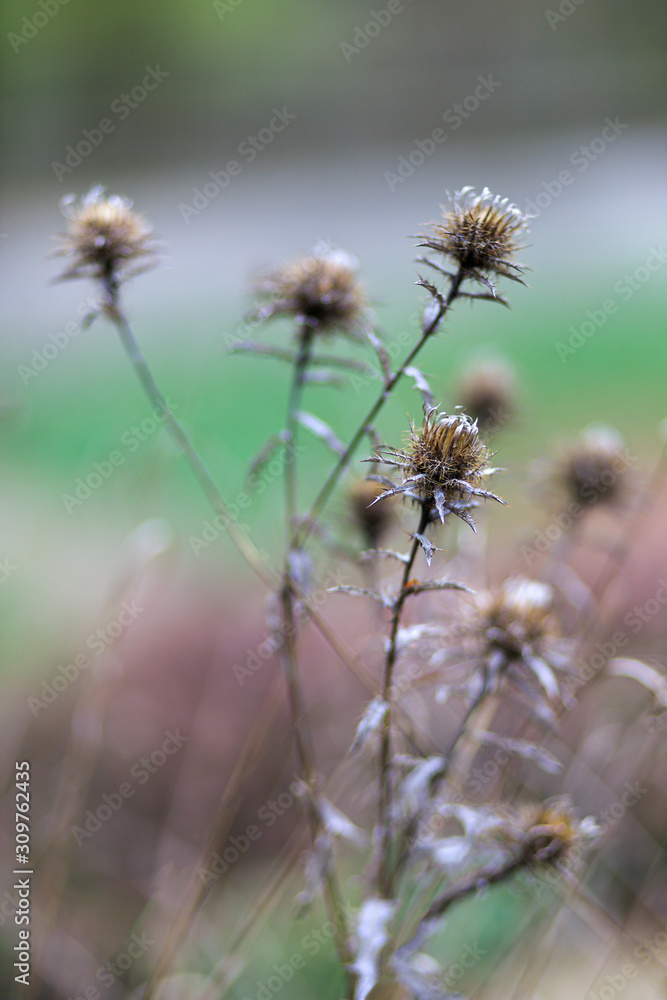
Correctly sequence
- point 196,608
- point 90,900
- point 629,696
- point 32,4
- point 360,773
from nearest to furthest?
point 360,773 < point 90,900 < point 629,696 < point 196,608 < point 32,4

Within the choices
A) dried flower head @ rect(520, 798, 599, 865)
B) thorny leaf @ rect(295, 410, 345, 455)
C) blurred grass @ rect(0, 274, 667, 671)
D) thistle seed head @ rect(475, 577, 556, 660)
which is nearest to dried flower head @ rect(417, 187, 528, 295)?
thorny leaf @ rect(295, 410, 345, 455)

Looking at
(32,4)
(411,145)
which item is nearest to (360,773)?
(411,145)

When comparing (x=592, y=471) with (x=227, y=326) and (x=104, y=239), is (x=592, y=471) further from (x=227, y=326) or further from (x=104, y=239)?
(x=227, y=326)

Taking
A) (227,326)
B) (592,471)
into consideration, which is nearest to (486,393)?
(592,471)

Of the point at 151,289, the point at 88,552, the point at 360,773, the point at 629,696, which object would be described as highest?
the point at 151,289

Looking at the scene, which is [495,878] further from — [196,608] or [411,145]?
[411,145]

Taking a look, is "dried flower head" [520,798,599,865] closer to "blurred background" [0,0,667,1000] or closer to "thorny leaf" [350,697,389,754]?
"thorny leaf" [350,697,389,754]

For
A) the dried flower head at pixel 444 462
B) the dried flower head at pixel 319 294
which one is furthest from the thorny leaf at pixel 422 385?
the dried flower head at pixel 319 294
